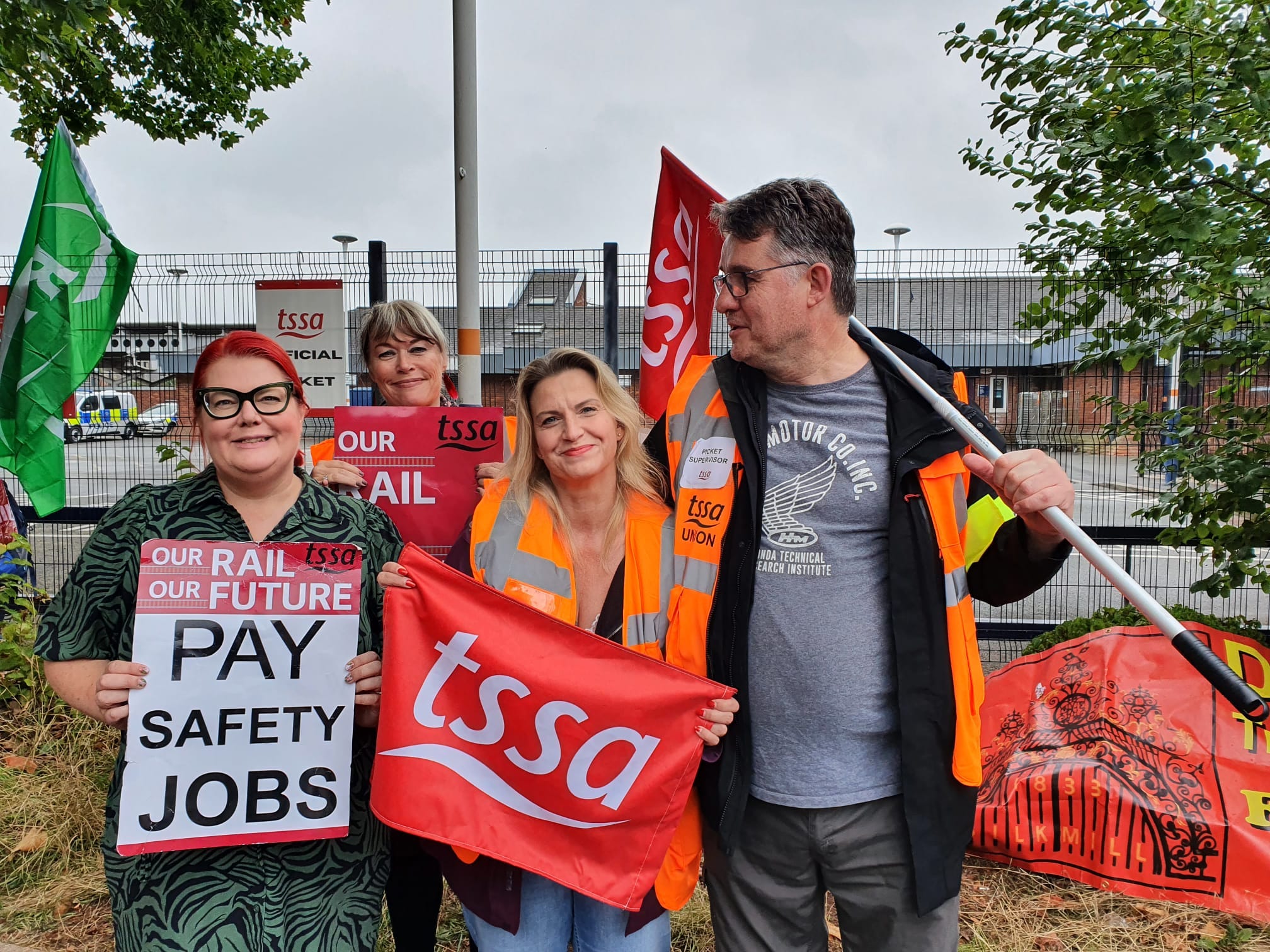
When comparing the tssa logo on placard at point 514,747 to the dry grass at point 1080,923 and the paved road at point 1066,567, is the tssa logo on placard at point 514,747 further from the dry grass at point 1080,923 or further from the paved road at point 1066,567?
the paved road at point 1066,567

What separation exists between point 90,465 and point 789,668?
29.3ft

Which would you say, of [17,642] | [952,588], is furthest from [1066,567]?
[17,642]

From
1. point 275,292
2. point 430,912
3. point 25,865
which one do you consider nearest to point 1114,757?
point 430,912

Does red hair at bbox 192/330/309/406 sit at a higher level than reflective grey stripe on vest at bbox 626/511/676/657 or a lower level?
higher

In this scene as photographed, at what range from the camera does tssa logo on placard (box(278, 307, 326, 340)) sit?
19.3ft

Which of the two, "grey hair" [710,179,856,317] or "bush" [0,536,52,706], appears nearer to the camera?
"grey hair" [710,179,856,317]

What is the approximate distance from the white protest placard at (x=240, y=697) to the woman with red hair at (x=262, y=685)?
0.18 ft

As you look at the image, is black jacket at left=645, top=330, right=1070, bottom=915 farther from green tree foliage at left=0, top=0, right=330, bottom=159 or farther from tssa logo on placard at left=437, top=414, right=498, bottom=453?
green tree foliage at left=0, top=0, right=330, bottom=159

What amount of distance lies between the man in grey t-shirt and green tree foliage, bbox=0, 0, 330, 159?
6097 millimetres

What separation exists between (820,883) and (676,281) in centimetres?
266

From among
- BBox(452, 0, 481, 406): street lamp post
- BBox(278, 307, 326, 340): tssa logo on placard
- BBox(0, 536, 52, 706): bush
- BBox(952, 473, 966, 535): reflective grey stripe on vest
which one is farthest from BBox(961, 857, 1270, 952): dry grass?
BBox(278, 307, 326, 340): tssa logo on placard

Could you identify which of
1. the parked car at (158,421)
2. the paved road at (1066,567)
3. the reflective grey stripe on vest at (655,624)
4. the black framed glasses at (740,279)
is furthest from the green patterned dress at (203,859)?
the paved road at (1066,567)

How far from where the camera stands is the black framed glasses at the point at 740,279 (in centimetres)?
204

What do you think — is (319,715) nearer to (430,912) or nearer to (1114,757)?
(430,912)
